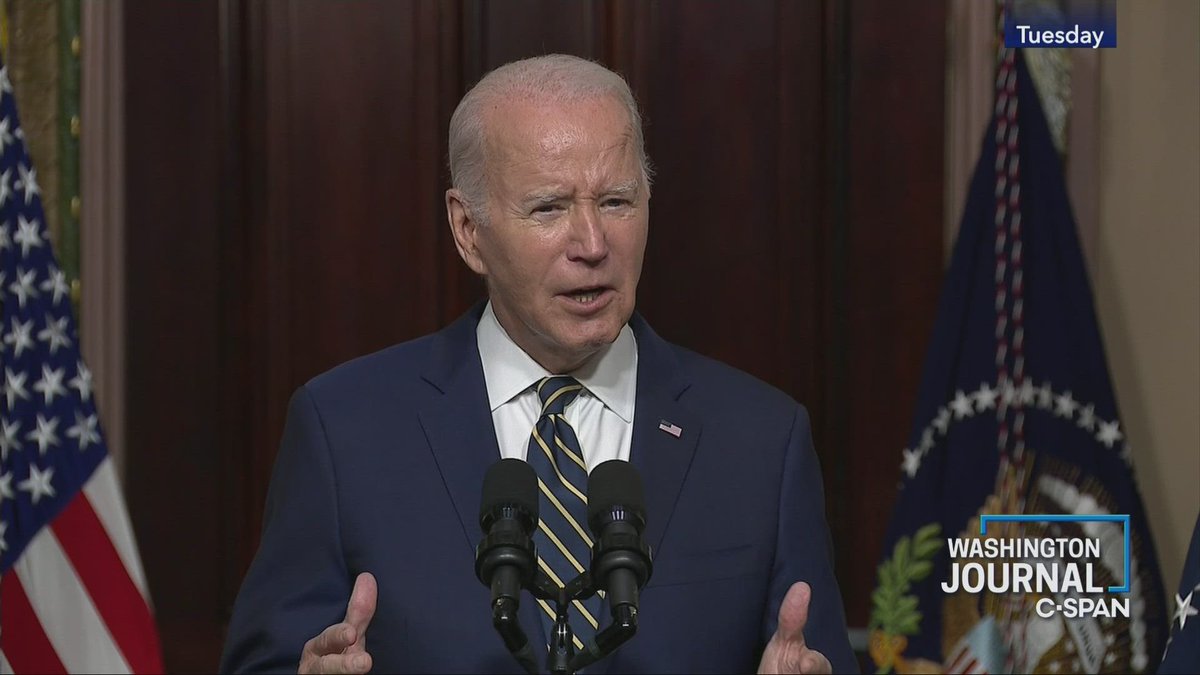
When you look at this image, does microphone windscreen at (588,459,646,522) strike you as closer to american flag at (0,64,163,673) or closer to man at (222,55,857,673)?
man at (222,55,857,673)

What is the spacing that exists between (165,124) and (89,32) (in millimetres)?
236

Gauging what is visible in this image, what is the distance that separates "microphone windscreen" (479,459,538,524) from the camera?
1.40 meters

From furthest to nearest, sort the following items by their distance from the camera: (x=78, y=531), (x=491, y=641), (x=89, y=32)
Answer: (x=89, y=32), (x=78, y=531), (x=491, y=641)

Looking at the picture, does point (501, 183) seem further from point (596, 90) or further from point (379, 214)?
point (379, 214)

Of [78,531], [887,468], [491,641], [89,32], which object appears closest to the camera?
[491,641]

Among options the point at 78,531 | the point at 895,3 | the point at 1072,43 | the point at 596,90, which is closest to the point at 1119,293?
the point at 1072,43

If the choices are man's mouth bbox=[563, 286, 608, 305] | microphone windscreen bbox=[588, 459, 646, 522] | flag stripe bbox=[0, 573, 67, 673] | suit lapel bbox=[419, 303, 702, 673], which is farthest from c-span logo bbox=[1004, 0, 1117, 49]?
flag stripe bbox=[0, 573, 67, 673]

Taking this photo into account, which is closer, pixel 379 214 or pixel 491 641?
pixel 491 641

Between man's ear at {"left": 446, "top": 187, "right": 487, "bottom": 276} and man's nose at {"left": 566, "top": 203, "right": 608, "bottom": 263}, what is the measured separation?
197 millimetres

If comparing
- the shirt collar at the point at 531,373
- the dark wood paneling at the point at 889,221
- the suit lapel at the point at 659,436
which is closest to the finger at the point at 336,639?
the suit lapel at the point at 659,436

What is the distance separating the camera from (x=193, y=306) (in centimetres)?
297

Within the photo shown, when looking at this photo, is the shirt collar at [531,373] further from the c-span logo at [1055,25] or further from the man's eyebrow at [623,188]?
the c-span logo at [1055,25]

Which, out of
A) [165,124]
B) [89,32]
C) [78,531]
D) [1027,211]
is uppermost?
[89,32]

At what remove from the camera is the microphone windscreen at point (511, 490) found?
55.2 inches
